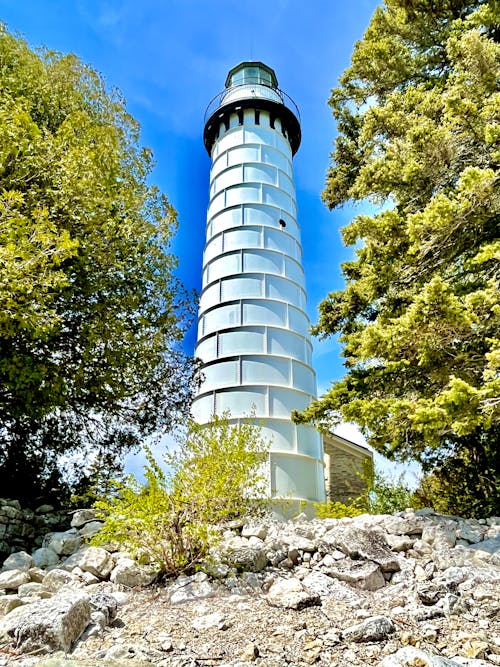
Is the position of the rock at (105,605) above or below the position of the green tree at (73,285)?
below

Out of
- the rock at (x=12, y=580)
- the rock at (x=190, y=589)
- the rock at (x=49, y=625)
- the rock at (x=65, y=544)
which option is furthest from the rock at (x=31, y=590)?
the rock at (x=65, y=544)

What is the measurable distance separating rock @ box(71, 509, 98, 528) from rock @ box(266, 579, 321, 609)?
11.4 ft

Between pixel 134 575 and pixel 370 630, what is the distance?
2347mm

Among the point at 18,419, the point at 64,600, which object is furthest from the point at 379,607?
the point at 18,419

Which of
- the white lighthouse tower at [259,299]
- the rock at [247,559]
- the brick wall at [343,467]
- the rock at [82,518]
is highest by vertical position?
the white lighthouse tower at [259,299]

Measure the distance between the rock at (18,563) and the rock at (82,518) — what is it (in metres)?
1.14

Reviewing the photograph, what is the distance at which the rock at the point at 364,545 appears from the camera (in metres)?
4.50

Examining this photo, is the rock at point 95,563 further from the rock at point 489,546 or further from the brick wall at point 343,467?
the brick wall at point 343,467

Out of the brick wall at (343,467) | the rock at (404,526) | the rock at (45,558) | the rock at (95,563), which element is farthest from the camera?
the brick wall at (343,467)

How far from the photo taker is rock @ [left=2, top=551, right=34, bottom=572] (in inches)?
201

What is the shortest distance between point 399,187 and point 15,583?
22.6 feet

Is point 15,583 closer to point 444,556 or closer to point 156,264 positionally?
point 444,556

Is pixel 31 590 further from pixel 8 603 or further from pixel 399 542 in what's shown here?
pixel 399 542

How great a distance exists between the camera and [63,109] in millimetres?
10078
